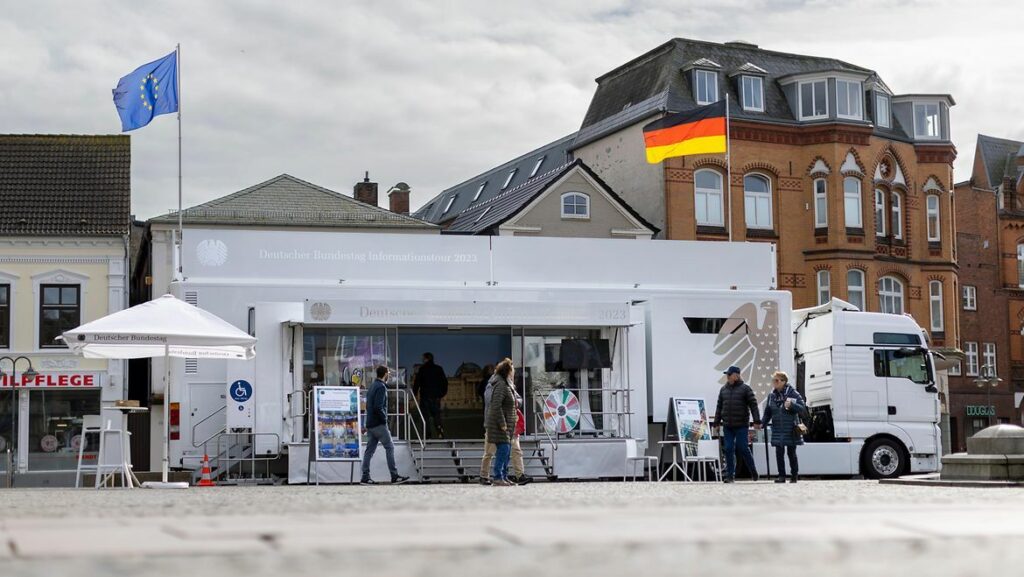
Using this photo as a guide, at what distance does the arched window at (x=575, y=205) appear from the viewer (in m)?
43.7

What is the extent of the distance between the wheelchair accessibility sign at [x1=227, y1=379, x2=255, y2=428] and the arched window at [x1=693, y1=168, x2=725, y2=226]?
25.4 meters

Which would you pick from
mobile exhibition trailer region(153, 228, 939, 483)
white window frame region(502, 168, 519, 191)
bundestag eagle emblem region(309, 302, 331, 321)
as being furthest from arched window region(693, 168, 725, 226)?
bundestag eagle emblem region(309, 302, 331, 321)

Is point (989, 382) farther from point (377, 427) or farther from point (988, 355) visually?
point (377, 427)

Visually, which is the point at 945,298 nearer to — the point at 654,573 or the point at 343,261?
the point at 343,261

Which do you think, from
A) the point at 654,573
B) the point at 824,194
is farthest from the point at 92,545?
the point at 824,194

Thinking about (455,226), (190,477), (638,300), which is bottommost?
(190,477)

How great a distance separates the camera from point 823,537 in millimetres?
7562

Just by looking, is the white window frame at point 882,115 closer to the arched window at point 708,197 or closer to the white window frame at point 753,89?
the white window frame at point 753,89

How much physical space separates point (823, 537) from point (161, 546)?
3.35 meters

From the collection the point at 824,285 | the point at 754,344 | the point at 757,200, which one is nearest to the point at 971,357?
the point at 824,285

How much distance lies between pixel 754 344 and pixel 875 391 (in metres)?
2.35

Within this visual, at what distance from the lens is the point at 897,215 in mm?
48719

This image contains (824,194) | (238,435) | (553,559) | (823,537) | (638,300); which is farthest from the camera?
(824,194)

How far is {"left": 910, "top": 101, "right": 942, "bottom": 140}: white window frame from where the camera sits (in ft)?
162
